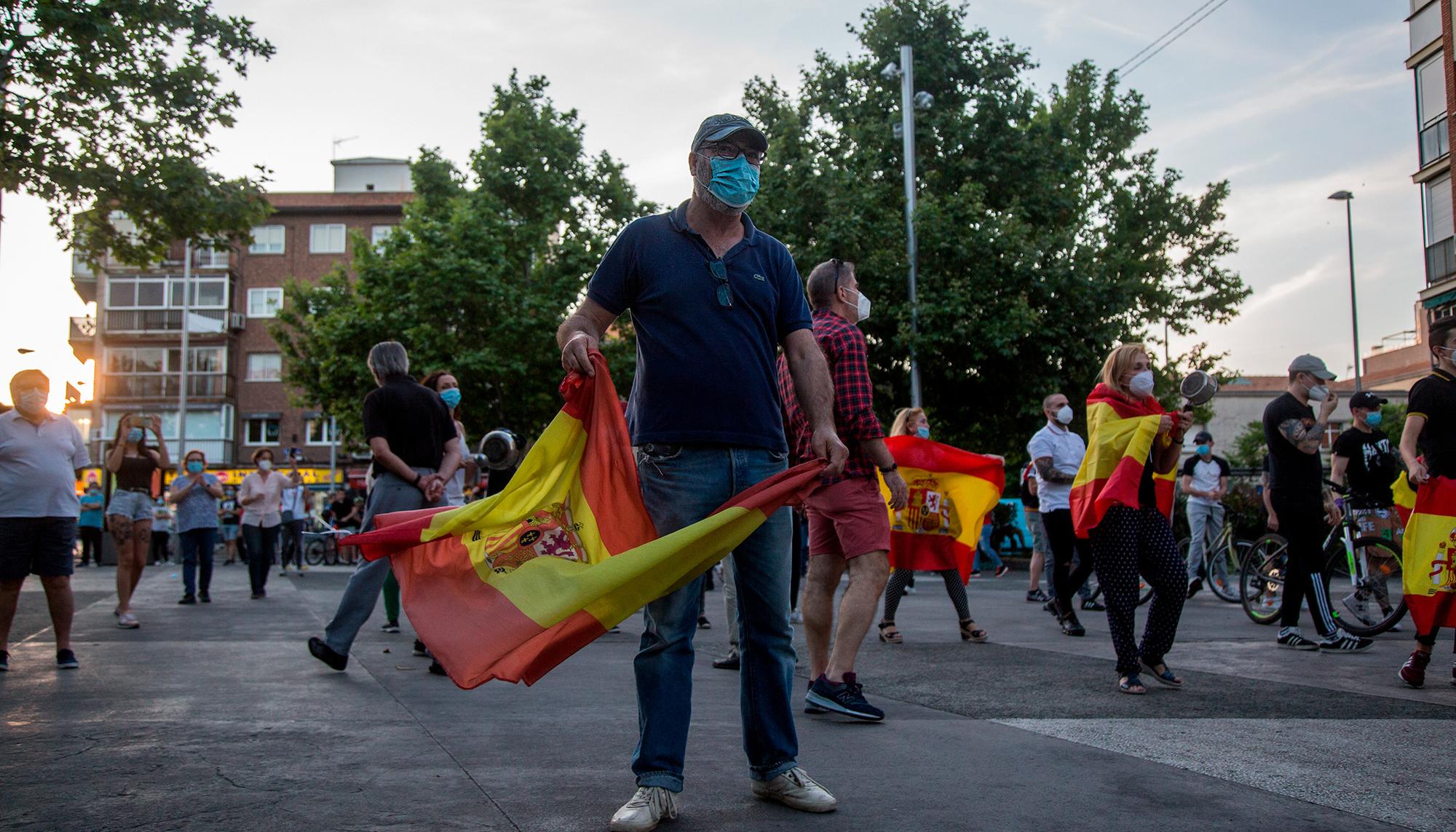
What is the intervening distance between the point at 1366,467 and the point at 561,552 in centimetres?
802

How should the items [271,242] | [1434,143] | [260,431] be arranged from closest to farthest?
1. [1434,143]
2. [260,431]
3. [271,242]

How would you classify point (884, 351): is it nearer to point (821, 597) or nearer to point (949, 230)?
point (949, 230)

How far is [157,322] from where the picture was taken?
60562 millimetres

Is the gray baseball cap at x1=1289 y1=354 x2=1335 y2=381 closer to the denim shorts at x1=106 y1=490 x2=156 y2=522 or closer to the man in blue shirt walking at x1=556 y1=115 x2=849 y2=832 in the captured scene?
the man in blue shirt walking at x1=556 y1=115 x2=849 y2=832

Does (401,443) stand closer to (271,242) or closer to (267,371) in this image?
(267,371)

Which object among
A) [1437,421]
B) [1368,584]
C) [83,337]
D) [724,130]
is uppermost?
[83,337]

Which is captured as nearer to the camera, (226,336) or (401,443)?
(401,443)

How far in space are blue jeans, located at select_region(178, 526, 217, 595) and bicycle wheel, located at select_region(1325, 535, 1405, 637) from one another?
10.9 metres

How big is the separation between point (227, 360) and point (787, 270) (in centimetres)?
6194

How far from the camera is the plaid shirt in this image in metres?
5.51

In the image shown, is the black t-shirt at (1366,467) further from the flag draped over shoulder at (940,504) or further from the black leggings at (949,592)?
the black leggings at (949,592)

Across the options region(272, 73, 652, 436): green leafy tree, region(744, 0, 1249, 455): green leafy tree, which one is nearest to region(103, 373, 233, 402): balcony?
region(272, 73, 652, 436): green leafy tree

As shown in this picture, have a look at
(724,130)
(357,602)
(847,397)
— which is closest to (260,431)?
(357,602)

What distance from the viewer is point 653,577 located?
143 inches
